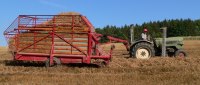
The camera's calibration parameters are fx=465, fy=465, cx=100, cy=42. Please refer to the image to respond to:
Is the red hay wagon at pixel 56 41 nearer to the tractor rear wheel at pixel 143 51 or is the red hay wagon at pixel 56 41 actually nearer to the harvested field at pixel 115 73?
the harvested field at pixel 115 73

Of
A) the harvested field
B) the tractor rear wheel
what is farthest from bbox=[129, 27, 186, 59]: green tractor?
the harvested field

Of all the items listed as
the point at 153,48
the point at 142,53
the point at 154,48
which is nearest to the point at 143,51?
the point at 142,53

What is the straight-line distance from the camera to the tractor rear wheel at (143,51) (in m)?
21.6

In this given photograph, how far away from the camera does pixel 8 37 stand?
18.6 m

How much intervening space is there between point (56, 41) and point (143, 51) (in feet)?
17.1

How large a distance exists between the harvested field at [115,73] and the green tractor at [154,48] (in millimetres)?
2328

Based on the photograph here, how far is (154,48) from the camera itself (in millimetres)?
22875

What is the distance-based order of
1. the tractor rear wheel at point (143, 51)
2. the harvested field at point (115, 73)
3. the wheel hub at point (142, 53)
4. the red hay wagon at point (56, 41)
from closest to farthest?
1. the harvested field at point (115, 73)
2. the red hay wagon at point (56, 41)
3. the tractor rear wheel at point (143, 51)
4. the wheel hub at point (142, 53)

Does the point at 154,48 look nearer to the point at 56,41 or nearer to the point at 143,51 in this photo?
the point at 143,51

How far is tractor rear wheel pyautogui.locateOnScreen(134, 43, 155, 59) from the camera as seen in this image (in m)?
21.6

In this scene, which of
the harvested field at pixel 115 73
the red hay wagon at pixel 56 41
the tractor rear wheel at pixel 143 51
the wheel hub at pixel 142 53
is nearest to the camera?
the harvested field at pixel 115 73

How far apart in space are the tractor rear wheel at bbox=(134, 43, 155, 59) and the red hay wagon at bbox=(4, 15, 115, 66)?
3.43 m

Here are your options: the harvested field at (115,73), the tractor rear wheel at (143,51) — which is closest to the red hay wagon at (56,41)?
the harvested field at (115,73)

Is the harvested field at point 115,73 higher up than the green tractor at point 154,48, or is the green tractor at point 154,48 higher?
the green tractor at point 154,48
